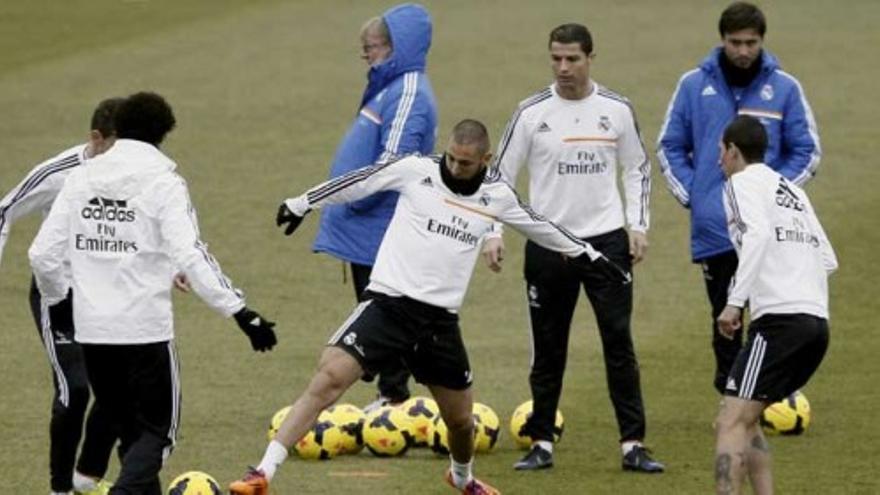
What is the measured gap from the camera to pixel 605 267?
14219 mm

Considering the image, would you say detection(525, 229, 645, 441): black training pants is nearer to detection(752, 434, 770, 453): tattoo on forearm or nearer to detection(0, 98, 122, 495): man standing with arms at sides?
detection(752, 434, 770, 453): tattoo on forearm

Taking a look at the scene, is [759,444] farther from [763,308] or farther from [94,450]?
[94,450]

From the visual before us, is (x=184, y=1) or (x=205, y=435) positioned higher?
(x=184, y=1)

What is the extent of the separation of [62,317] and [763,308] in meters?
3.82

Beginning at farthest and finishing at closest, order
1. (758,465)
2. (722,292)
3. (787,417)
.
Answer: (787,417) → (722,292) → (758,465)

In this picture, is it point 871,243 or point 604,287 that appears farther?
point 871,243

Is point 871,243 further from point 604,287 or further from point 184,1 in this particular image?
point 184,1

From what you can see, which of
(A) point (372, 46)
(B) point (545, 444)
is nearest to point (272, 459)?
(B) point (545, 444)

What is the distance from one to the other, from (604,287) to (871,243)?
28.9 feet

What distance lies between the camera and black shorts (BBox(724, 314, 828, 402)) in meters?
12.8

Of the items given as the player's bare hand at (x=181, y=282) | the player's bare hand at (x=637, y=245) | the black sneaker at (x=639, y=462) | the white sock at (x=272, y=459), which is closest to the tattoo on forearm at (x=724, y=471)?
the black sneaker at (x=639, y=462)

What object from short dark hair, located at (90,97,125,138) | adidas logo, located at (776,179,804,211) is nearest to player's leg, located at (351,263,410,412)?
short dark hair, located at (90,97,125,138)

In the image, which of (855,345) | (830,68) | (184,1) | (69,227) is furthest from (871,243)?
(184,1)

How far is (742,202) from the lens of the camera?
12.8 metres
